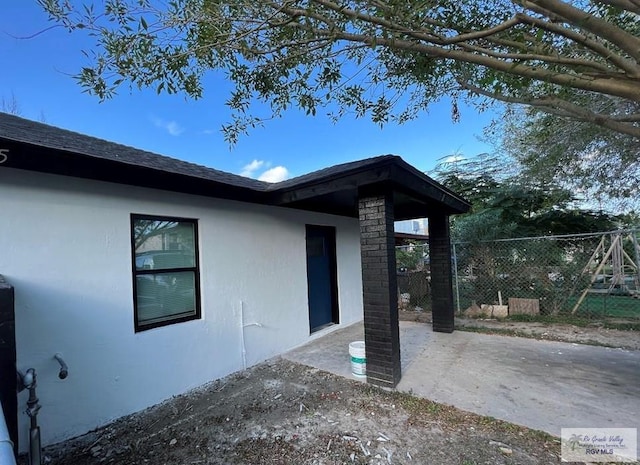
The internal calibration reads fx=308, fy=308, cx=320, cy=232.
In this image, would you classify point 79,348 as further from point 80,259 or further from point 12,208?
point 12,208

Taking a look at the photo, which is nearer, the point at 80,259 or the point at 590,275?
the point at 80,259

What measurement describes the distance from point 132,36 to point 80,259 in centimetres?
212

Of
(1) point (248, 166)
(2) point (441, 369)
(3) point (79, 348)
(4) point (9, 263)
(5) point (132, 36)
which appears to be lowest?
(2) point (441, 369)

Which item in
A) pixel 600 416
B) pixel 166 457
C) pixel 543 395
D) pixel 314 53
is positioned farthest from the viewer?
pixel 314 53

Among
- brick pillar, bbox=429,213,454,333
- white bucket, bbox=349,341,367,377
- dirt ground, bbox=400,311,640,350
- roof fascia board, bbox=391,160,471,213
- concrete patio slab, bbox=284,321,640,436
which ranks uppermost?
roof fascia board, bbox=391,160,471,213

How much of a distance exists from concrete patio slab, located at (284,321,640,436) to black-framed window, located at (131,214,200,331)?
188cm

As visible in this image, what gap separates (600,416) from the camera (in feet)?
9.00

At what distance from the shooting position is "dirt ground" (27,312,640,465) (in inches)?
93.5

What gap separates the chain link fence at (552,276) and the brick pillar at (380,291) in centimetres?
435

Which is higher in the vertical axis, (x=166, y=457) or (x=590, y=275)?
(x=590, y=275)

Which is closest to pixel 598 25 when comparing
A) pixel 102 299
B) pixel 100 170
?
pixel 100 170

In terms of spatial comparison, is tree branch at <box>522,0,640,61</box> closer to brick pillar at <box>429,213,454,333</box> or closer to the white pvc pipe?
the white pvc pipe

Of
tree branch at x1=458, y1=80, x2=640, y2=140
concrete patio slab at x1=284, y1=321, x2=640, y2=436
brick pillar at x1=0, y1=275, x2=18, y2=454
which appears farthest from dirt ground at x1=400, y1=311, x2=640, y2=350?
brick pillar at x1=0, y1=275, x2=18, y2=454

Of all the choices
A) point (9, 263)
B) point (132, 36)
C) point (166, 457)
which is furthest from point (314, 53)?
point (166, 457)
